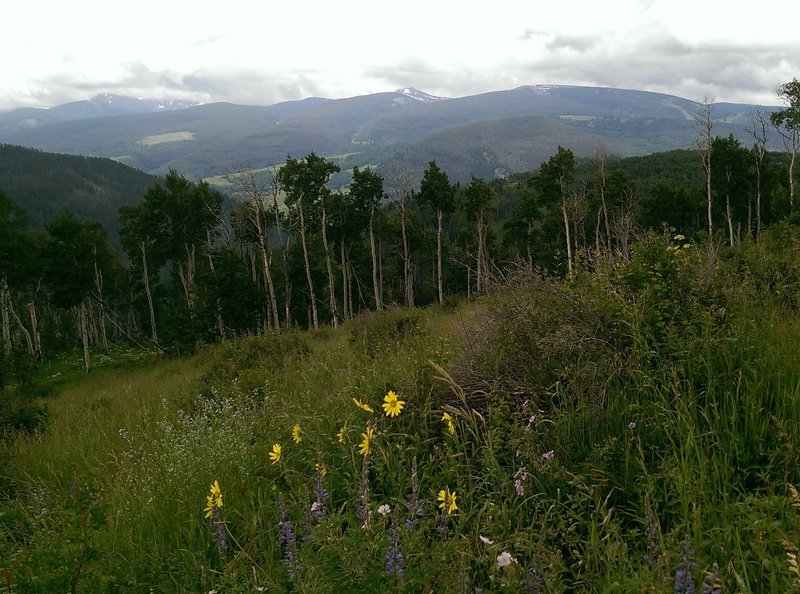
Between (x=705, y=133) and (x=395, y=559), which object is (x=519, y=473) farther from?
(x=705, y=133)

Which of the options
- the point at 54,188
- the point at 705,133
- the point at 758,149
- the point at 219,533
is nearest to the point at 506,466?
the point at 219,533

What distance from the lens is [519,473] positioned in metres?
2.55

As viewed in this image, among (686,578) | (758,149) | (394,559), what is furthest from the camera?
(758,149)

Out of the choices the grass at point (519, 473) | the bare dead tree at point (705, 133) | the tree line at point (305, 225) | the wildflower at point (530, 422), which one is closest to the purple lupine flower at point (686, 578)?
the grass at point (519, 473)

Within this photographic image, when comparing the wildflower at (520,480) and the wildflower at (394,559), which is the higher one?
the wildflower at (394,559)

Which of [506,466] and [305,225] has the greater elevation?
[305,225]

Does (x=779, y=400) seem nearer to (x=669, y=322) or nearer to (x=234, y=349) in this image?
(x=669, y=322)

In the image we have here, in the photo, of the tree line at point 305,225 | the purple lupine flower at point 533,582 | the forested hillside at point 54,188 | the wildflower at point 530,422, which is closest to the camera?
the purple lupine flower at point 533,582

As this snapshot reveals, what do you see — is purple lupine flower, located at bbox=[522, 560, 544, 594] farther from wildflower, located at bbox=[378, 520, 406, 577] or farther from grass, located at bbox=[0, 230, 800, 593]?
wildflower, located at bbox=[378, 520, 406, 577]

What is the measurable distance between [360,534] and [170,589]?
1059 millimetres

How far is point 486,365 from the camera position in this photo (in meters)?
3.64

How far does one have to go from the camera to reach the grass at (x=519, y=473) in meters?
2.02

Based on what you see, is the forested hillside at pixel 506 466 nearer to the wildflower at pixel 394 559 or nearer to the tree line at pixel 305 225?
the wildflower at pixel 394 559

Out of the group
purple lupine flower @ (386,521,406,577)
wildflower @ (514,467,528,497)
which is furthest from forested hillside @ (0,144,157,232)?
purple lupine flower @ (386,521,406,577)
